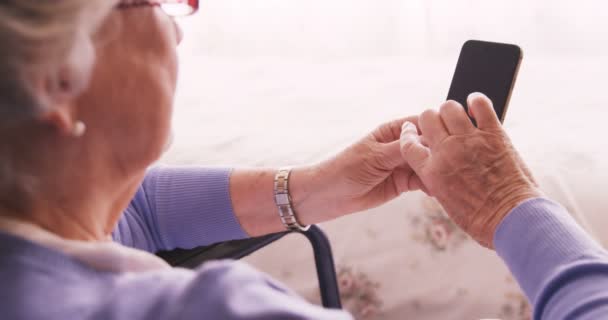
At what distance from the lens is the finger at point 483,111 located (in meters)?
0.69

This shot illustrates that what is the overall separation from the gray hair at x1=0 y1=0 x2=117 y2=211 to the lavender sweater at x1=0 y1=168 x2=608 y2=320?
0.28 feet

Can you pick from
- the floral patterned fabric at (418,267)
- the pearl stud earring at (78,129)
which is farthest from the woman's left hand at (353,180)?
the pearl stud earring at (78,129)

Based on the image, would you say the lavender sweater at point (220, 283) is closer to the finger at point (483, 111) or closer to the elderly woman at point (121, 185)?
the elderly woman at point (121, 185)

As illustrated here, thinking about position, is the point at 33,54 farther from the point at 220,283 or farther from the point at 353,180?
the point at 353,180

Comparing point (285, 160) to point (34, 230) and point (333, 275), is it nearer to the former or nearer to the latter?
point (333, 275)

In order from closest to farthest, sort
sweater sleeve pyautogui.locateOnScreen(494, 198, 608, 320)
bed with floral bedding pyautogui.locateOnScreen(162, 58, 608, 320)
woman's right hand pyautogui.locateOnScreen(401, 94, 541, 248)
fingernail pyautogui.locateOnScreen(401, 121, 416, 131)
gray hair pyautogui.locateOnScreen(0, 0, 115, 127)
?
gray hair pyautogui.locateOnScreen(0, 0, 115, 127) → sweater sleeve pyautogui.locateOnScreen(494, 198, 608, 320) → woman's right hand pyautogui.locateOnScreen(401, 94, 541, 248) → fingernail pyautogui.locateOnScreen(401, 121, 416, 131) → bed with floral bedding pyautogui.locateOnScreen(162, 58, 608, 320)

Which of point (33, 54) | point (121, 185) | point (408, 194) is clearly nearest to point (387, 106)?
point (408, 194)

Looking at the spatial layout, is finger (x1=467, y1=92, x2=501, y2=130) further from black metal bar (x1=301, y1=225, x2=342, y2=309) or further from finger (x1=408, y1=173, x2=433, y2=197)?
black metal bar (x1=301, y1=225, x2=342, y2=309)

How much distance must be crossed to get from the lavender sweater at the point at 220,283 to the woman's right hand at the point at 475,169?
3cm

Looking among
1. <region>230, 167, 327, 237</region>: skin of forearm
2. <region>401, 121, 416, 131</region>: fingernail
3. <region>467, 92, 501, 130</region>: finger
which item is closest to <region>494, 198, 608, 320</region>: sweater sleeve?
<region>467, 92, 501, 130</region>: finger

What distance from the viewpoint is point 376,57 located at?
1.56 metres

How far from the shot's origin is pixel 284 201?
875mm

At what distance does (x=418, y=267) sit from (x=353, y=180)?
0.74 feet

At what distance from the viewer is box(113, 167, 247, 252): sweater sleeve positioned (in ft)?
2.81
